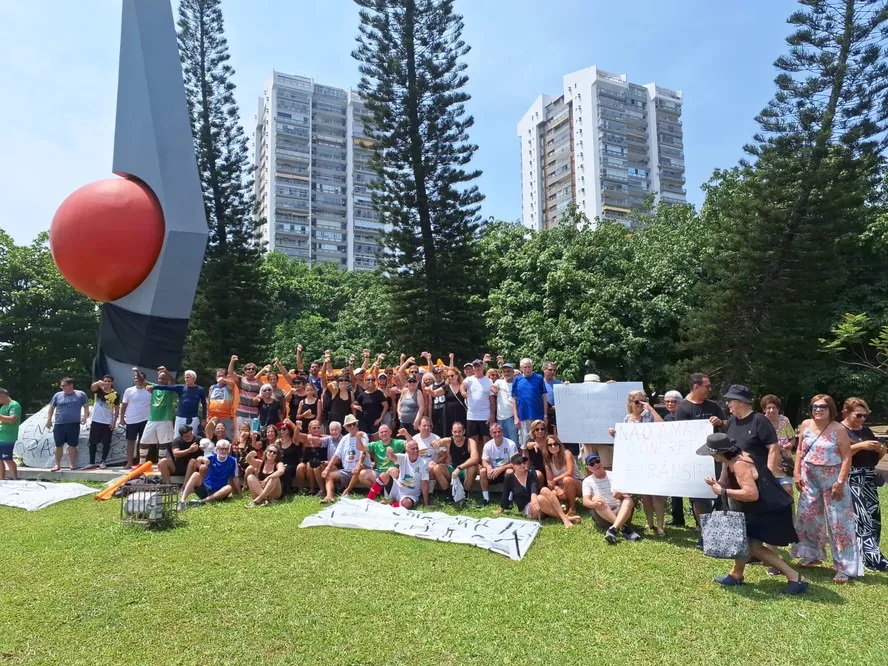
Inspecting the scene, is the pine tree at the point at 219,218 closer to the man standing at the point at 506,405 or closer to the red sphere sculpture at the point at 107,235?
the red sphere sculpture at the point at 107,235

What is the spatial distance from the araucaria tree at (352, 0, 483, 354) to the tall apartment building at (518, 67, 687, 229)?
43311 millimetres

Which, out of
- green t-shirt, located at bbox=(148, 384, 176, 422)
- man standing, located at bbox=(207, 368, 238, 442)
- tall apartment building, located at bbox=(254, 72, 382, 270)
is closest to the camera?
green t-shirt, located at bbox=(148, 384, 176, 422)

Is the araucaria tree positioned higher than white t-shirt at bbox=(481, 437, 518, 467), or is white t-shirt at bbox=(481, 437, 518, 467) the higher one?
the araucaria tree

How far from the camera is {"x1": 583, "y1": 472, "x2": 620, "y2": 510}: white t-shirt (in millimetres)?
5855

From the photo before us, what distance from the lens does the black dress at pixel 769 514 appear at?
13.6 ft

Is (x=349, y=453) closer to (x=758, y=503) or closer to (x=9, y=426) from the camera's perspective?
(x=758, y=503)

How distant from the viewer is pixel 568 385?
284 inches

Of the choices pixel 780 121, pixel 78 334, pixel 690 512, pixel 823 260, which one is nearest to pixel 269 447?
pixel 690 512

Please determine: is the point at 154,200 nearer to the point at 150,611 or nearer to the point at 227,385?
the point at 227,385

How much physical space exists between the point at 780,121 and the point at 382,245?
1128cm

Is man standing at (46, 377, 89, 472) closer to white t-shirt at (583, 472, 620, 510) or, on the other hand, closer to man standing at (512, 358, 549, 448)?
man standing at (512, 358, 549, 448)

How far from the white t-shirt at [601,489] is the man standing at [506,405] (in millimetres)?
1897

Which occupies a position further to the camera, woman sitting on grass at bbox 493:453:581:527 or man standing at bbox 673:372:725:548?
woman sitting on grass at bbox 493:453:581:527

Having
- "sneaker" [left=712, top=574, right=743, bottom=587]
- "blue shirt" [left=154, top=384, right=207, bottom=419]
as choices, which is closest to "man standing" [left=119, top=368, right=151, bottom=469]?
"blue shirt" [left=154, top=384, right=207, bottom=419]
